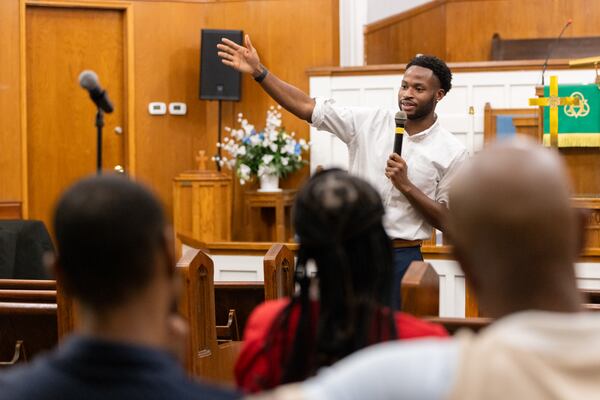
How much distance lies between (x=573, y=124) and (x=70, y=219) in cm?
671

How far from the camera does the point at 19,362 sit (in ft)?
15.4

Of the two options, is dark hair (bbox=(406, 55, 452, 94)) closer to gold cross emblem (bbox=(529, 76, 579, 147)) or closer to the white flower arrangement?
gold cross emblem (bbox=(529, 76, 579, 147))

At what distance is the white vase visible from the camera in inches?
345

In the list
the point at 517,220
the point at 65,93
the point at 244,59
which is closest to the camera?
the point at 517,220

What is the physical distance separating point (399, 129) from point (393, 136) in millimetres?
320

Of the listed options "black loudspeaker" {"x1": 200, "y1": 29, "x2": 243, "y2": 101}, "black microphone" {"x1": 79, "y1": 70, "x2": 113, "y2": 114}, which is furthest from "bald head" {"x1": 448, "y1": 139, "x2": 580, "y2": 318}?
"black loudspeaker" {"x1": 200, "y1": 29, "x2": 243, "y2": 101}

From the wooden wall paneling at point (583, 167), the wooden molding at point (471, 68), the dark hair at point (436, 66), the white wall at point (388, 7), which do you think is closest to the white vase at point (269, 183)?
the wooden molding at point (471, 68)

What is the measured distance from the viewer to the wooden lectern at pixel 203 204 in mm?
8742

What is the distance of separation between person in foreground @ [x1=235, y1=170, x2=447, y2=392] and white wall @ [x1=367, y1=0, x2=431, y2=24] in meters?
9.50

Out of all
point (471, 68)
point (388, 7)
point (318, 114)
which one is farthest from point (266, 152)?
point (318, 114)

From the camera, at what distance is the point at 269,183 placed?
8.82 meters

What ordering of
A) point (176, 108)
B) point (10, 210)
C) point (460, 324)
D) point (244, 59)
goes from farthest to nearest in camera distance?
1. point (176, 108)
2. point (10, 210)
3. point (244, 59)
4. point (460, 324)

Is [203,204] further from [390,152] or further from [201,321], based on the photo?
[201,321]

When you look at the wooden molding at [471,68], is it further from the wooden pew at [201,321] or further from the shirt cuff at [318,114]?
the wooden pew at [201,321]
